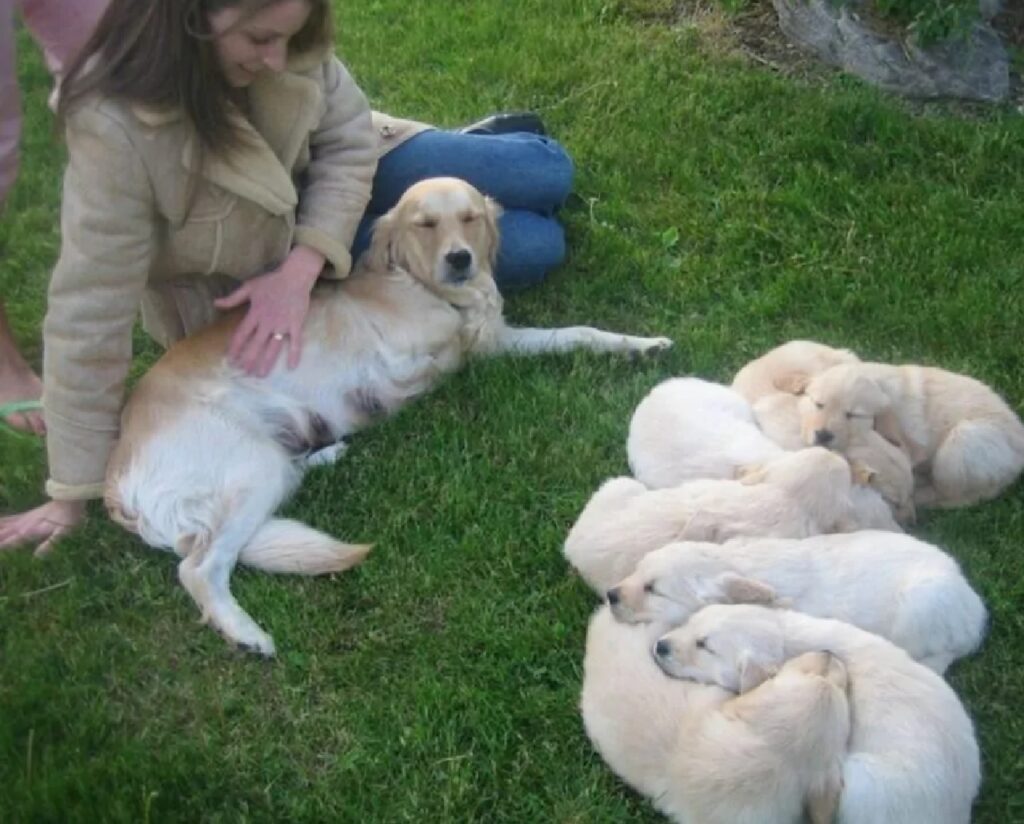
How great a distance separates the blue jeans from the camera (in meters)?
4.42

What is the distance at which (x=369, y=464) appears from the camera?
3.69m

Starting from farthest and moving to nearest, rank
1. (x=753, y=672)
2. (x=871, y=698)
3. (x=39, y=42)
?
(x=39, y=42) < (x=753, y=672) < (x=871, y=698)

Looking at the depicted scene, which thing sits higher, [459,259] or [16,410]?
[459,259]

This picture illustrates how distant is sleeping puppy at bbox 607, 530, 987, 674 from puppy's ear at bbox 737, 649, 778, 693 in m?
0.21

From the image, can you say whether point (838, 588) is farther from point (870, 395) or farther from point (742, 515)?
point (870, 395)

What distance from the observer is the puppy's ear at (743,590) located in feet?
9.32

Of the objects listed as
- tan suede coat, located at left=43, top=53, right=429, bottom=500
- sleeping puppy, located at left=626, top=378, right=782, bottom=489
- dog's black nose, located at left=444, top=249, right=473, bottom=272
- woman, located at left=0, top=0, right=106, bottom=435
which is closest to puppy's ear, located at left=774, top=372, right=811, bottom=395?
sleeping puppy, located at left=626, top=378, right=782, bottom=489

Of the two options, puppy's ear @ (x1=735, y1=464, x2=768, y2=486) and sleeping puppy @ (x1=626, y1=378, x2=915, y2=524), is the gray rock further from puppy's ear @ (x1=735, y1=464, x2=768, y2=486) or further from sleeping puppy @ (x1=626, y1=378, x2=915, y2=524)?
puppy's ear @ (x1=735, y1=464, x2=768, y2=486)

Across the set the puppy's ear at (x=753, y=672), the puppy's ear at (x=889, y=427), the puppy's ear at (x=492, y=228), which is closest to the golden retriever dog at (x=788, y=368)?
the puppy's ear at (x=889, y=427)

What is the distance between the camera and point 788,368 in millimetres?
3652

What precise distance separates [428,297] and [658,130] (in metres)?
1.64

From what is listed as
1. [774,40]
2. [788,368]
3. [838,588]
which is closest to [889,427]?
[788,368]

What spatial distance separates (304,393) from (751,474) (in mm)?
1325

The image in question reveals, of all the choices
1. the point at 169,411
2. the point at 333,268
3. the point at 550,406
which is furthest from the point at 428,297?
the point at 169,411
